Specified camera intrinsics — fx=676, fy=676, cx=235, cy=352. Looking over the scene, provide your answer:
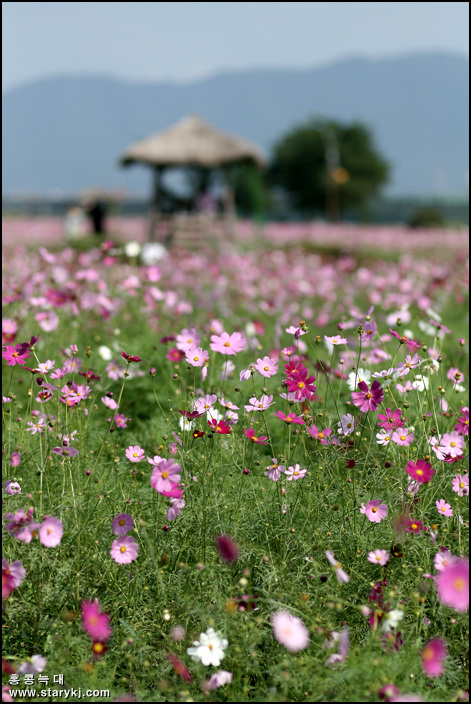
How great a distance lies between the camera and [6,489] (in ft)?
7.05

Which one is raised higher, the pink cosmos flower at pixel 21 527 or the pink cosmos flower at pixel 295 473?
the pink cosmos flower at pixel 295 473

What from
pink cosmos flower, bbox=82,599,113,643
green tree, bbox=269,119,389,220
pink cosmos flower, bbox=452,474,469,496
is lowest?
pink cosmos flower, bbox=82,599,113,643

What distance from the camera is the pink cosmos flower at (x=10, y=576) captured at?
5.49 feet

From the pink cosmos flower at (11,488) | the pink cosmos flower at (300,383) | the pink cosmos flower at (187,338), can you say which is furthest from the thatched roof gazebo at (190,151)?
the pink cosmos flower at (11,488)

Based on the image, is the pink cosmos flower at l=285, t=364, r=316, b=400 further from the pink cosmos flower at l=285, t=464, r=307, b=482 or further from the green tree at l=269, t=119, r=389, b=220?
the green tree at l=269, t=119, r=389, b=220

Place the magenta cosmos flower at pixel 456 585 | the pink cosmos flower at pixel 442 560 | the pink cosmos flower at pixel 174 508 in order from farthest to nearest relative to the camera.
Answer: the pink cosmos flower at pixel 174 508 < the pink cosmos flower at pixel 442 560 < the magenta cosmos flower at pixel 456 585

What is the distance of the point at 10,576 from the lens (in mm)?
1716

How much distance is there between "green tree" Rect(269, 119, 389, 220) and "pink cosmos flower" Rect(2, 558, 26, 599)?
4177 cm

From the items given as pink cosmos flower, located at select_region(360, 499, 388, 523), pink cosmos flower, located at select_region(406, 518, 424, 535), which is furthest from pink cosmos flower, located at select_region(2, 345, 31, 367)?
pink cosmos flower, located at select_region(406, 518, 424, 535)

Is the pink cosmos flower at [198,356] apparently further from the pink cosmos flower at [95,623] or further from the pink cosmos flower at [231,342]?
the pink cosmos flower at [95,623]

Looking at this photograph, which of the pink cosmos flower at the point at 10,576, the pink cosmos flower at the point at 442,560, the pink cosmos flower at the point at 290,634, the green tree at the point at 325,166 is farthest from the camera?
the green tree at the point at 325,166

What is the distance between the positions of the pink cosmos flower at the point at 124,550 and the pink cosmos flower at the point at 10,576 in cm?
25

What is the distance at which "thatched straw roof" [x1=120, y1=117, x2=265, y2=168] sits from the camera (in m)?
16.3

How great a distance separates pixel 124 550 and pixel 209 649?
1.19 ft
